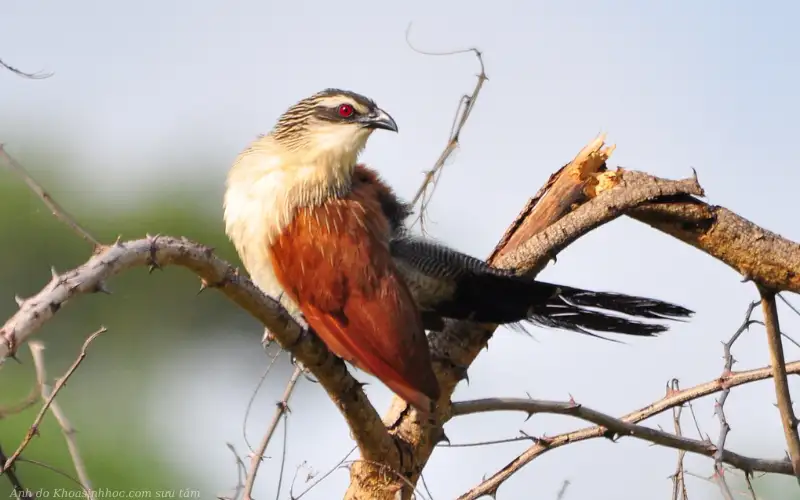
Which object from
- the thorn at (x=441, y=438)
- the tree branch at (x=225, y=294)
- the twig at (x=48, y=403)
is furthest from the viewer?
the thorn at (x=441, y=438)

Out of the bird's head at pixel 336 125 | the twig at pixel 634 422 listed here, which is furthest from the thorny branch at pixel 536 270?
the bird's head at pixel 336 125

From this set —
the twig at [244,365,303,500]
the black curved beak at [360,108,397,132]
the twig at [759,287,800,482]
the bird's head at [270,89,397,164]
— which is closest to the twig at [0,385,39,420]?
the twig at [244,365,303,500]

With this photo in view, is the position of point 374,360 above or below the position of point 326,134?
below

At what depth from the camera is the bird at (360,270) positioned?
2863 mm

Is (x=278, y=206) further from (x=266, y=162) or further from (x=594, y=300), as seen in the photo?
(x=594, y=300)

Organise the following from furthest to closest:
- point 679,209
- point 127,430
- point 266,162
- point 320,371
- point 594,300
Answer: point 127,430 < point 266,162 < point 594,300 < point 679,209 < point 320,371

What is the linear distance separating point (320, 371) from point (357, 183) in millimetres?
878

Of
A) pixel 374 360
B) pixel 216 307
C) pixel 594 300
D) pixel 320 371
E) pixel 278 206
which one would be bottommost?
pixel 320 371

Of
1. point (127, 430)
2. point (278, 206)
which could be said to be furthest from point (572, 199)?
point (127, 430)

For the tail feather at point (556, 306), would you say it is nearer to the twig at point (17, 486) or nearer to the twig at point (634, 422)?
the twig at point (634, 422)

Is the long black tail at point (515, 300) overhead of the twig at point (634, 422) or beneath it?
overhead

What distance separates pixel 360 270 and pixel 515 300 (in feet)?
1.57

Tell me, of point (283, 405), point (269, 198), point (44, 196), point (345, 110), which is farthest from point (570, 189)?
point (44, 196)

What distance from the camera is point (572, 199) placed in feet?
9.73
